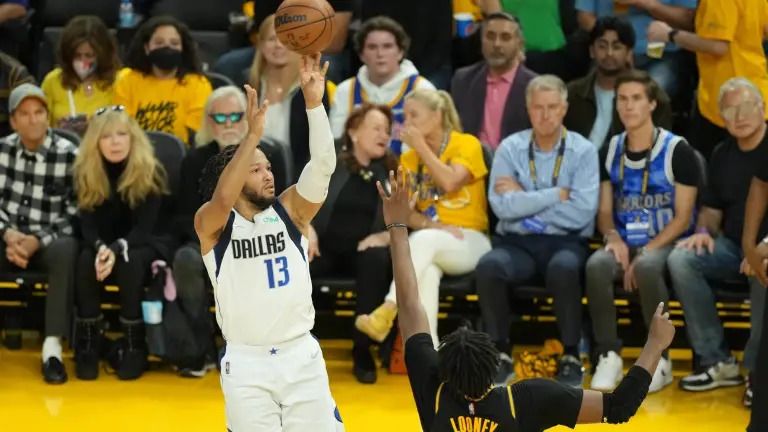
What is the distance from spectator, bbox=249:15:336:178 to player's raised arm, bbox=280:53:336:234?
138 inches

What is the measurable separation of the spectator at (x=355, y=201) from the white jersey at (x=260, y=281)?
2924 millimetres

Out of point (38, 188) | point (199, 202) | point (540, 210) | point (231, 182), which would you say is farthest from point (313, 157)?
point (38, 188)

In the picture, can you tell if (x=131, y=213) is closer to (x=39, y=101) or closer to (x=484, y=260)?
(x=39, y=101)

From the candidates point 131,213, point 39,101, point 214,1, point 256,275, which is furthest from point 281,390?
point 214,1

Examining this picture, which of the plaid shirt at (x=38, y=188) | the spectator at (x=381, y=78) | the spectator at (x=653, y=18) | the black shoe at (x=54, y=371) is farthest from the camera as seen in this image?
the spectator at (x=653, y=18)

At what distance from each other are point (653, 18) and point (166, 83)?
3.38 m

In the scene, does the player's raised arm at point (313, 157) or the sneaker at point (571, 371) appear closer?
the player's raised arm at point (313, 157)

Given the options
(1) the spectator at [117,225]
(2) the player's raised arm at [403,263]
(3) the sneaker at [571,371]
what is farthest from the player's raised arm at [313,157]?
(1) the spectator at [117,225]

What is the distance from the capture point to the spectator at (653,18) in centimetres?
961

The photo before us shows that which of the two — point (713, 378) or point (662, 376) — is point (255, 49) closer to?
point (662, 376)

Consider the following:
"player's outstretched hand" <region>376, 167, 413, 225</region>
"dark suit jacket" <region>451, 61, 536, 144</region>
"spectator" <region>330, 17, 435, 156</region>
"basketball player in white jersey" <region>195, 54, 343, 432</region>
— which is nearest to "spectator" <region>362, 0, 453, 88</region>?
"dark suit jacket" <region>451, 61, 536, 144</region>

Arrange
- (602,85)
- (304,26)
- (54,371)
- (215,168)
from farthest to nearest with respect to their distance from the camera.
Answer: (602,85)
(54,371)
(304,26)
(215,168)

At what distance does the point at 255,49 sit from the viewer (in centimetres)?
1043

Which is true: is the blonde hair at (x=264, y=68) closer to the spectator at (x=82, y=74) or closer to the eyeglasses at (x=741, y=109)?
the spectator at (x=82, y=74)
